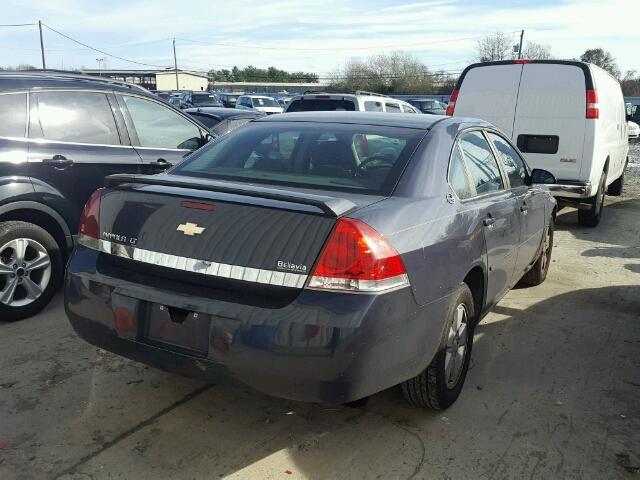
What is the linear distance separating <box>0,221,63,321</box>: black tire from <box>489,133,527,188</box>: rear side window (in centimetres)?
344

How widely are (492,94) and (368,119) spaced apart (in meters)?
4.98

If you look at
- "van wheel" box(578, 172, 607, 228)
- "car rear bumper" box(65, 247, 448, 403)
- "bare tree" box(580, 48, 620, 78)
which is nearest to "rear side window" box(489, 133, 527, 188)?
"car rear bumper" box(65, 247, 448, 403)

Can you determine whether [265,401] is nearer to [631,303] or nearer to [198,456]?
[198,456]

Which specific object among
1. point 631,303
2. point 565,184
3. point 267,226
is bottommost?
point 631,303

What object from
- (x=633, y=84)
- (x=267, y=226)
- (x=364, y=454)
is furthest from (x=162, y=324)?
(x=633, y=84)

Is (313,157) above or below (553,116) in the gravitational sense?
below

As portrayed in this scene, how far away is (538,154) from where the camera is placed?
777 centimetres

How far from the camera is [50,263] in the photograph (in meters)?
4.57

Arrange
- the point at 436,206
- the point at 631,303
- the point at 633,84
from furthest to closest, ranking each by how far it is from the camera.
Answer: the point at 633,84 < the point at 631,303 < the point at 436,206

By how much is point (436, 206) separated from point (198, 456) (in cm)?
171

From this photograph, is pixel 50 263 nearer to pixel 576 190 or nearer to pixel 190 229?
pixel 190 229

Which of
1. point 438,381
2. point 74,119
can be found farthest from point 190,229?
point 74,119

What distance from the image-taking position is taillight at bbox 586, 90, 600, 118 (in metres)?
7.34

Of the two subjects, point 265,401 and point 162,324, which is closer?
point 162,324
